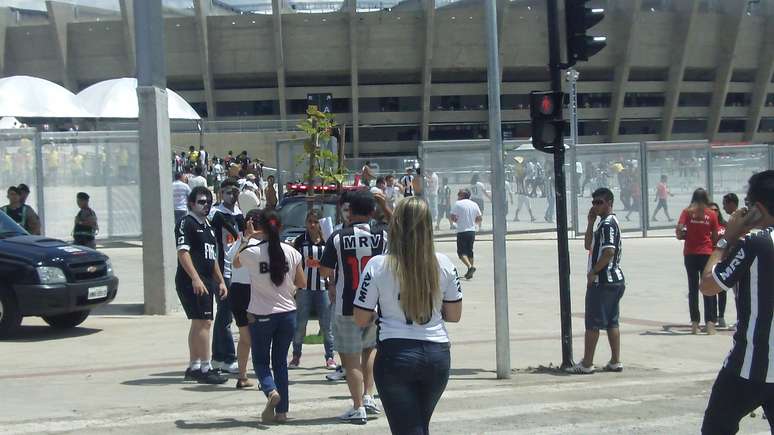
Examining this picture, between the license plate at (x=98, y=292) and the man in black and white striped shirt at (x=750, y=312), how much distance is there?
9314 mm

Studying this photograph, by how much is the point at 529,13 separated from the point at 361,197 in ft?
189

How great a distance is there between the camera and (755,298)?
4.76 metres

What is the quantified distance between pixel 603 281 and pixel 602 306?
0.84 ft

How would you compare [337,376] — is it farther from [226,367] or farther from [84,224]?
[84,224]

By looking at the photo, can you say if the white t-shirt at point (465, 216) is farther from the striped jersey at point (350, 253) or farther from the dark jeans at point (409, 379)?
the dark jeans at point (409, 379)

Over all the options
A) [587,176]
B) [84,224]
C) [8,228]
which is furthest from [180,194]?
[587,176]

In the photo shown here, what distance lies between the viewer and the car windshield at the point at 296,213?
14938 mm

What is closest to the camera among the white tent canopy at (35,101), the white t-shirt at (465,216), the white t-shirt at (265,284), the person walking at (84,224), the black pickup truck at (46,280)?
the white t-shirt at (265,284)

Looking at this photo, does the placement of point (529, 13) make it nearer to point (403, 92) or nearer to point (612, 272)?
point (403, 92)

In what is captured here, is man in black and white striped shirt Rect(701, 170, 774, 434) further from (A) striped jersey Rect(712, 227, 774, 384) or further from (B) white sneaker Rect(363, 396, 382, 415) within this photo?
(B) white sneaker Rect(363, 396, 382, 415)

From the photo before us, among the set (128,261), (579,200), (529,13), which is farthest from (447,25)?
Answer: (128,261)

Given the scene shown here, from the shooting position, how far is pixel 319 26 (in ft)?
205

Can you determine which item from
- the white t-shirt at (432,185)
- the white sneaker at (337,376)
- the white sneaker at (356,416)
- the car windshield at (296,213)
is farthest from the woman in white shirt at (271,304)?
the white t-shirt at (432,185)

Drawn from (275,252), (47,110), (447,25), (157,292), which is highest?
(447,25)
